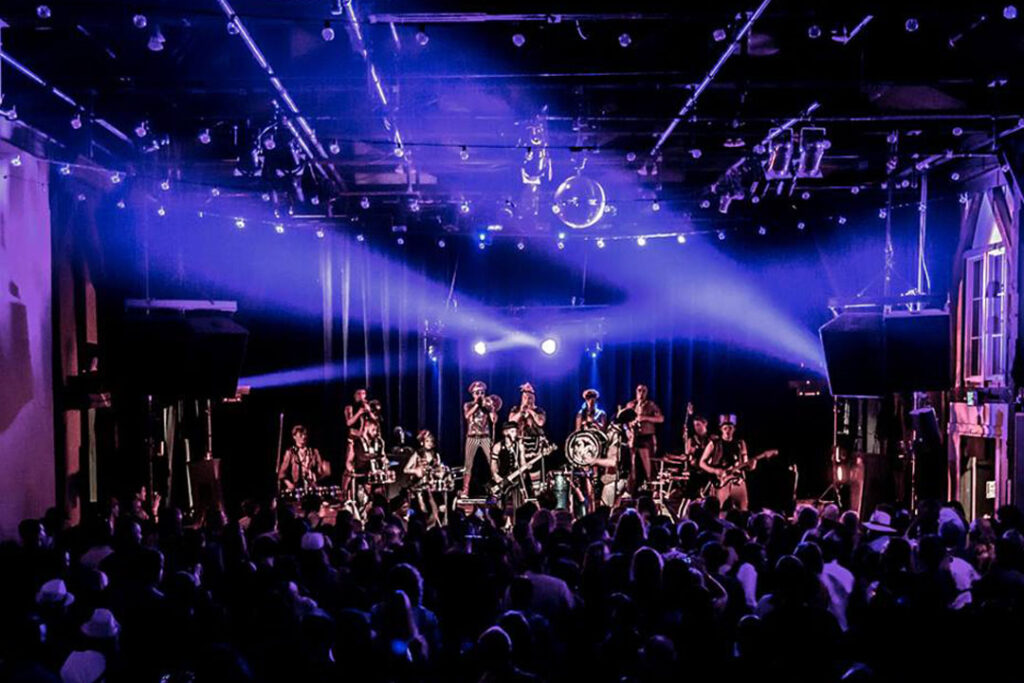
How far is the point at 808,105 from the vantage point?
9.36m

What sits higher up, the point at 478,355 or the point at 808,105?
the point at 808,105

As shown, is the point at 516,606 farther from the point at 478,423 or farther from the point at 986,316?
the point at 478,423

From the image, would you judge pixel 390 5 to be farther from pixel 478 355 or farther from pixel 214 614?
pixel 478 355

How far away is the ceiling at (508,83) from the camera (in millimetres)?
6805

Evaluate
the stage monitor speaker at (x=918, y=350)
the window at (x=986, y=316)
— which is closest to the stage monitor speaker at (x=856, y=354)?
the stage monitor speaker at (x=918, y=350)

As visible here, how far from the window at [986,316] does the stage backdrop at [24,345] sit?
8962 millimetres

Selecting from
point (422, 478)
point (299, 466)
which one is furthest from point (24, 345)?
point (422, 478)

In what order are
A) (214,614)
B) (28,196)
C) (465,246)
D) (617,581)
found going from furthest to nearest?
(465,246), (28,196), (617,581), (214,614)

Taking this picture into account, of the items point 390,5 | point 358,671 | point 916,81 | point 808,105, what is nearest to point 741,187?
point 808,105

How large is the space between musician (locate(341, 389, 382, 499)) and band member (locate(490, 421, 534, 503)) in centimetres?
169

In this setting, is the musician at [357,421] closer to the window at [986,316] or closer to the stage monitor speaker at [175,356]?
the stage monitor speaker at [175,356]

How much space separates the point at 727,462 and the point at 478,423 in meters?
4.03

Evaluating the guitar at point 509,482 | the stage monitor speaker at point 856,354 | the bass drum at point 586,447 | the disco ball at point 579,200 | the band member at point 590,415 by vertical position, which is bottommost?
the guitar at point 509,482

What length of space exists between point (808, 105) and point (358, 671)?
7.15m
